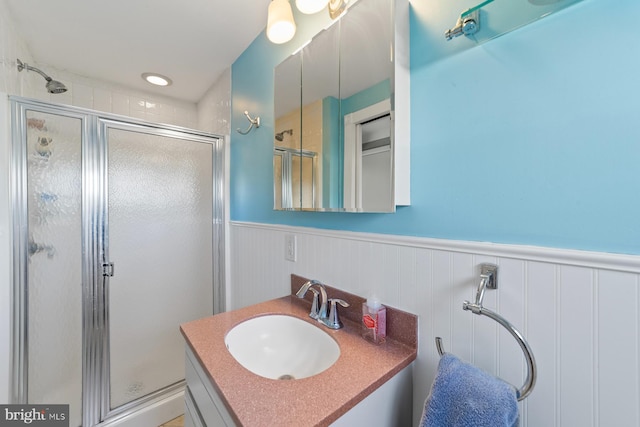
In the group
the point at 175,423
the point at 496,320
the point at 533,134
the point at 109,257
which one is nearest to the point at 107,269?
the point at 109,257

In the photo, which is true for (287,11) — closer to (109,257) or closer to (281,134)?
(281,134)

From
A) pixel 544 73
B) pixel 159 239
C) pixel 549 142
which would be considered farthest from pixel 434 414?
pixel 159 239

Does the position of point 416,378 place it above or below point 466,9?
below

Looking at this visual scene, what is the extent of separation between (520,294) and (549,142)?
1.12ft

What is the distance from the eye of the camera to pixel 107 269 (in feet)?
4.74

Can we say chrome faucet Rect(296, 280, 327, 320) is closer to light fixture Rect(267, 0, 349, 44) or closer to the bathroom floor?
light fixture Rect(267, 0, 349, 44)

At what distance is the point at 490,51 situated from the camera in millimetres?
631

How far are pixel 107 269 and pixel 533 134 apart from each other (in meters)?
1.95

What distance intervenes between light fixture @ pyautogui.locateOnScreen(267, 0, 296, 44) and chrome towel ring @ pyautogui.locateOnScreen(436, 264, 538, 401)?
43.5 inches

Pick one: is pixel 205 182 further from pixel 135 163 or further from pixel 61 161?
pixel 61 161

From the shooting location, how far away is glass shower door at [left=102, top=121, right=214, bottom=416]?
148 centimetres

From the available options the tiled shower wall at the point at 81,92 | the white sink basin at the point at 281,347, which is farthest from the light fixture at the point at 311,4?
the tiled shower wall at the point at 81,92

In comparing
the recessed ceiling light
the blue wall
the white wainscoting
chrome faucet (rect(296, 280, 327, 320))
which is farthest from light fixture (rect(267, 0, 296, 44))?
the recessed ceiling light

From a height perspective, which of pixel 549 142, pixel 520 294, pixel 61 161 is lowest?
pixel 520 294
